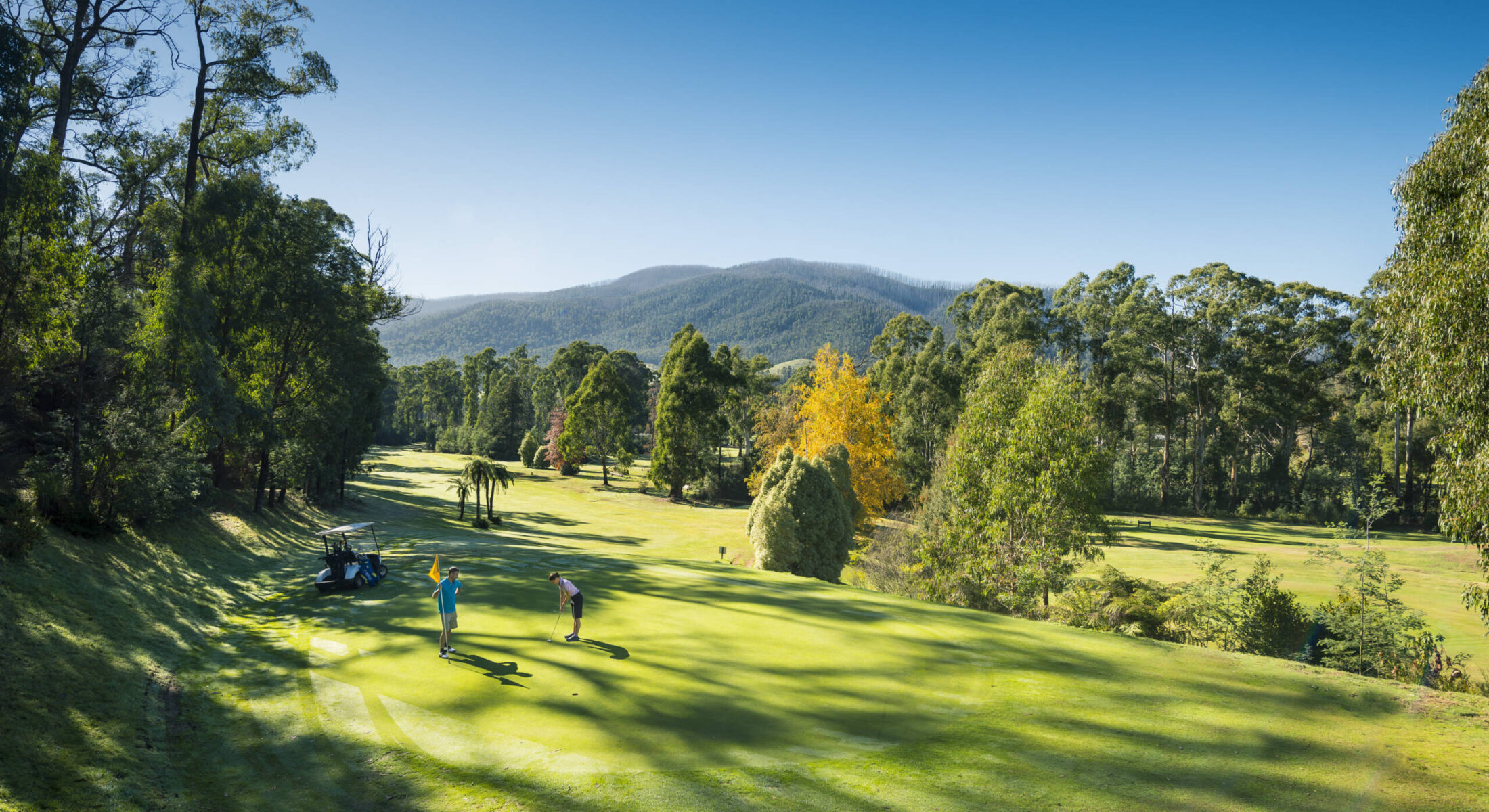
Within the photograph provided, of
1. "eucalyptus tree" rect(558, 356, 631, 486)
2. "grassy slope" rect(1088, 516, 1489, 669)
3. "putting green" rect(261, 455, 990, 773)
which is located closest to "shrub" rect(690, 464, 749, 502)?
"eucalyptus tree" rect(558, 356, 631, 486)

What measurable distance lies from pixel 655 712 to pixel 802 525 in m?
15.2

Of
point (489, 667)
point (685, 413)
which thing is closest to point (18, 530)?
point (489, 667)

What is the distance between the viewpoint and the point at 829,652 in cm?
1302

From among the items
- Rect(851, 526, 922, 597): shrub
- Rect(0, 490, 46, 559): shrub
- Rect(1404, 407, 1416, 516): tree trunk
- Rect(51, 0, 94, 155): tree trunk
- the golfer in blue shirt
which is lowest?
Rect(851, 526, 922, 597): shrub

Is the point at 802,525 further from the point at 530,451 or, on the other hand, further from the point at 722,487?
the point at 530,451

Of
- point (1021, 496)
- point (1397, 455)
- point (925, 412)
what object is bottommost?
point (1021, 496)

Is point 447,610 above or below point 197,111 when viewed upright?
below

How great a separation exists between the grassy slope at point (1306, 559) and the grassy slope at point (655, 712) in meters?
10.6

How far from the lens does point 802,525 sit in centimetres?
2489

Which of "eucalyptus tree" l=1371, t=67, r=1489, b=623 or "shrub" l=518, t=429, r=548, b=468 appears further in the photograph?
"shrub" l=518, t=429, r=548, b=468

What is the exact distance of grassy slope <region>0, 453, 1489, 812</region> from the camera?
7.75 m

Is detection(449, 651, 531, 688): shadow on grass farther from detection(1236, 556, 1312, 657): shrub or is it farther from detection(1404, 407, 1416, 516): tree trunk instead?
detection(1404, 407, 1416, 516): tree trunk

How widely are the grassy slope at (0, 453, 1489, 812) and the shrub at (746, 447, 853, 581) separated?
23.9 ft

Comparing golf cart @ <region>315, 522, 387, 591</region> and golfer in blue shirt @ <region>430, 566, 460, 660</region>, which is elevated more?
golfer in blue shirt @ <region>430, 566, 460, 660</region>
